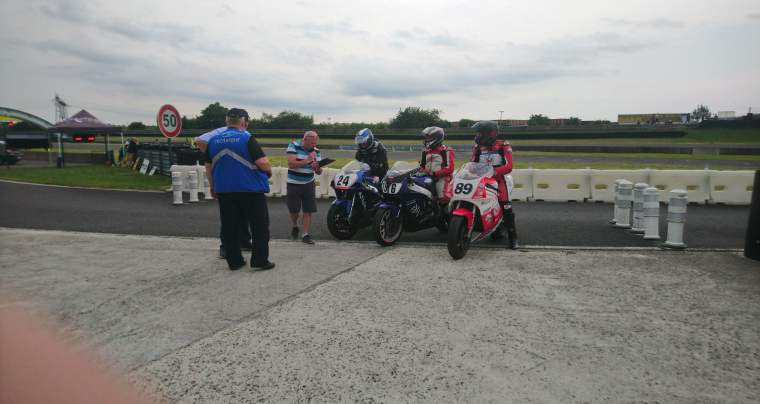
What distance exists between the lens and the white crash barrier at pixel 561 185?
13.7 m

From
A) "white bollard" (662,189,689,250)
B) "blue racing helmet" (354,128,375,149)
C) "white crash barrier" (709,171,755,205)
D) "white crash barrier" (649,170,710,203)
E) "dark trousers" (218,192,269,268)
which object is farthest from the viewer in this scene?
"white crash barrier" (649,170,710,203)

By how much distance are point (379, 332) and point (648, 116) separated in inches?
3156

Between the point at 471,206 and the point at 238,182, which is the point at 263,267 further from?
the point at 471,206

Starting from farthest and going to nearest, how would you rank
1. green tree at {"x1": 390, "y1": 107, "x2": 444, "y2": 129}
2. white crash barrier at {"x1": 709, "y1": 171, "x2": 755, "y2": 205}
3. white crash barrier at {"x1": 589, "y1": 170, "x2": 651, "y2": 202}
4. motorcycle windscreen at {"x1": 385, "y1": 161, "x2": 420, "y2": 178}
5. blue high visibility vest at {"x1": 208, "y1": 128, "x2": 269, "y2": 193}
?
green tree at {"x1": 390, "y1": 107, "x2": 444, "y2": 129}, white crash barrier at {"x1": 589, "y1": 170, "x2": 651, "y2": 202}, white crash barrier at {"x1": 709, "y1": 171, "x2": 755, "y2": 205}, motorcycle windscreen at {"x1": 385, "y1": 161, "x2": 420, "y2": 178}, blue high visibility vest at {"x1": 208, "y1": 128, "x2": 269, "y2": 193}

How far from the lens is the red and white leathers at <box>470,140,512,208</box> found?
288 inches

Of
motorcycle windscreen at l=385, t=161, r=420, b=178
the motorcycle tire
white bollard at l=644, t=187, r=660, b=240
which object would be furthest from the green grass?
white bollard at l=644, t=187, r=660, b=240

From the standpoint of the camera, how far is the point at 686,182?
13.2 meters

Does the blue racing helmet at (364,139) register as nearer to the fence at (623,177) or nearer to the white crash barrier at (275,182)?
the fence at (623,177)

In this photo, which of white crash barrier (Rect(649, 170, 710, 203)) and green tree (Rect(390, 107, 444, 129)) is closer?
white crash barrier (Rect(649, 170, 710, 203))

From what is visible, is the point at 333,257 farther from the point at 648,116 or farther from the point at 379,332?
the point at 648,116

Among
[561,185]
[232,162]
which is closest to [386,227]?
[232,162]

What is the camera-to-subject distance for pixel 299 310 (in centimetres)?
468

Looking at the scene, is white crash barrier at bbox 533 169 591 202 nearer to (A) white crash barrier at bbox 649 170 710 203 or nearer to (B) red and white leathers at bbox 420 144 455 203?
(A) white crash barrier at bbox 649 170 710 203

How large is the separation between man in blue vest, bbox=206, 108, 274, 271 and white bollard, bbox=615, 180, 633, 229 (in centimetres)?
653
